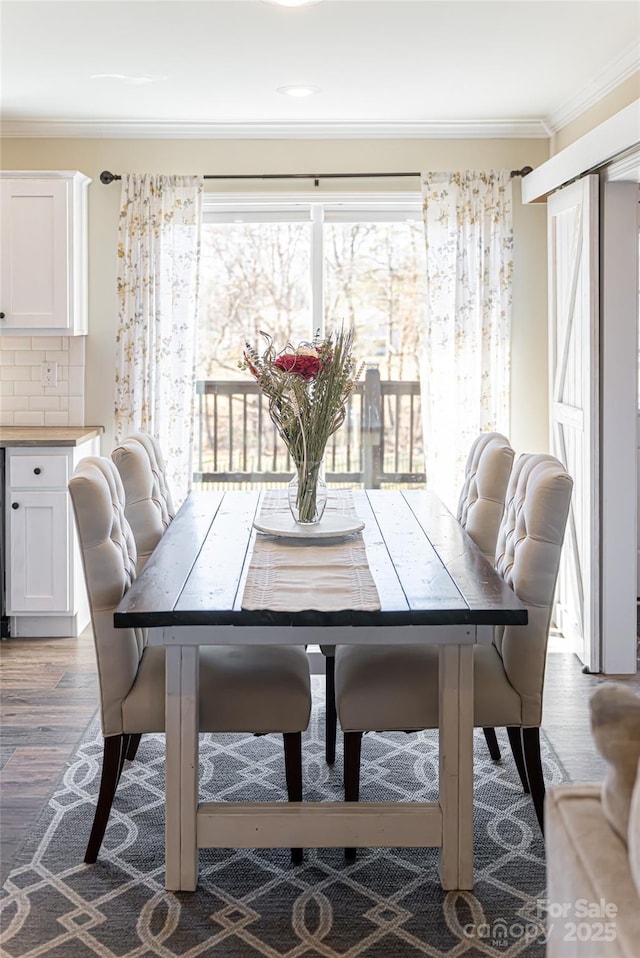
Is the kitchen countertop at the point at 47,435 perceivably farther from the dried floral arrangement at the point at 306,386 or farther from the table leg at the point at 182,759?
the table leg at the point at 182,759

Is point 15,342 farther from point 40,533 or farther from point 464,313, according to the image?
point 464,313

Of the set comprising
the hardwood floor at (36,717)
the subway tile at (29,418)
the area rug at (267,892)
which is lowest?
the area rug at (267,892)

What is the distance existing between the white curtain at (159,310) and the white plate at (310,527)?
2.06m

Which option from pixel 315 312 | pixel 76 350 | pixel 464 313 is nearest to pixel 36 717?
pixel 76 350

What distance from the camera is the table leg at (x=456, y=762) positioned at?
2.52 metres

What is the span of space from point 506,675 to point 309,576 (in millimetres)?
622

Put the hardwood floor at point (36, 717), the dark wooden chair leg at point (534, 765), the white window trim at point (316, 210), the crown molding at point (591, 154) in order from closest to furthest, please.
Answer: the dark wooden chair leg at point (534, 765) < the hardwood floor at point (36, 717) < the crown molding at point (591, 154) < the white window trim at point (316, 210)

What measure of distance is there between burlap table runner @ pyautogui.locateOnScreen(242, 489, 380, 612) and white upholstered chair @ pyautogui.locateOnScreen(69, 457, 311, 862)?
0.28 m

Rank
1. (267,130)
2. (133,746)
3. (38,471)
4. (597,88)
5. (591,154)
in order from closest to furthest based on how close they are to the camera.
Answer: (133,746) < (591,154) < (597,88) < (38,471) < (267,130)

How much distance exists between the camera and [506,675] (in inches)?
108

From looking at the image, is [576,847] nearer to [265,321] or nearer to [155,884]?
[155,884]

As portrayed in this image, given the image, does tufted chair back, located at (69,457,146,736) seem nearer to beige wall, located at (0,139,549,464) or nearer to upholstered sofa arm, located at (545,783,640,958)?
upholstered sofa arm, located at (545,783,640,958)

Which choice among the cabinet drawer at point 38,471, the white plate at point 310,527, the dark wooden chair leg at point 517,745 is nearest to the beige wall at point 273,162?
the cabinet drawer at point 38,471

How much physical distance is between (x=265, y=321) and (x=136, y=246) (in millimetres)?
792
